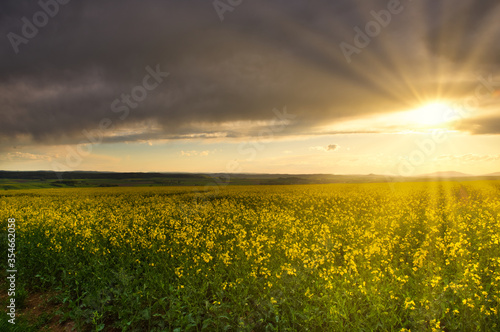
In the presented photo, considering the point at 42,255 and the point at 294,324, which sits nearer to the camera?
the point at 294,324

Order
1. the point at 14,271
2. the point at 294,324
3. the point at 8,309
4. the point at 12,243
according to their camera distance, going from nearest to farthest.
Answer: the point at 294,324 < the point at 8,309 < the point at 14,271 < the point at 12,243

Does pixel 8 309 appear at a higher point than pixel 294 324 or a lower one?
lower

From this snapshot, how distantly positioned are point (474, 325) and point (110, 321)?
26.6ft

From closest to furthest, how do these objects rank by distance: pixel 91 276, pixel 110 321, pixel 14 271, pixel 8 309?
pixel 110 321 < pixel 8 309 < pixel 91 276 < pixel 14 271

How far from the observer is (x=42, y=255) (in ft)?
33.6

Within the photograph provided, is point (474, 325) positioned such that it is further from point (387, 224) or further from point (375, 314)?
point (387, 224)

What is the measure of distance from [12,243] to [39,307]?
215 inches

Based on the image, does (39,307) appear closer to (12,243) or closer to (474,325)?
(12,243)

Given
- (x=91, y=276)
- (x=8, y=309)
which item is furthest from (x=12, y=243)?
(x=91, y=276)

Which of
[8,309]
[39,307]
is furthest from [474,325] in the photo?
[8,309]

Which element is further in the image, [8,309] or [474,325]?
[8,309]

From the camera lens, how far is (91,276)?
8.58m

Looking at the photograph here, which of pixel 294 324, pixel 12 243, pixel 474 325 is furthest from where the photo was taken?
pixel 12 243

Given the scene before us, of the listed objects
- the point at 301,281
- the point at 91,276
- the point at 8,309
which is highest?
the point at 301,281
